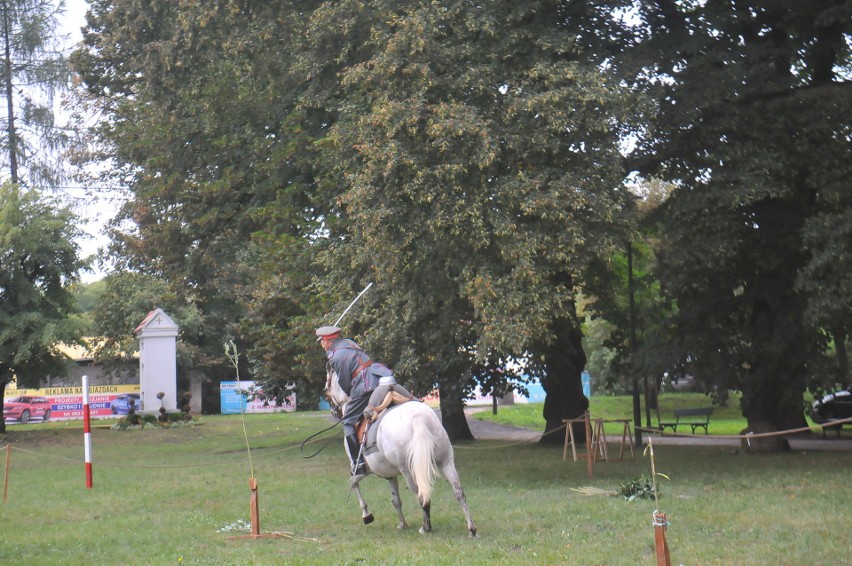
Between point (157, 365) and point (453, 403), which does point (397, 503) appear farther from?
point (157, 365)

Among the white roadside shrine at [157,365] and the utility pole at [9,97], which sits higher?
the utility pole at [9,97]

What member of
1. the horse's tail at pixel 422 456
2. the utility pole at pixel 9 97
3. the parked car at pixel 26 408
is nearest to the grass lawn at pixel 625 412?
the parked car at pixel 26 408

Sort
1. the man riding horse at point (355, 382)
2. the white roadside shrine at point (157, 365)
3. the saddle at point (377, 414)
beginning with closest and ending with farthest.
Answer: the saddle at point (377, 414) < the man riding horse at point (355, 382) < the white roadside shrine at point (157, 365)

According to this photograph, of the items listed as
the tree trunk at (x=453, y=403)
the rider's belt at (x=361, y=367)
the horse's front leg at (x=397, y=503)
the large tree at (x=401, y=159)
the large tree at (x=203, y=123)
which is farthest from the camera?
the tree trunk at (x=453, y=403)

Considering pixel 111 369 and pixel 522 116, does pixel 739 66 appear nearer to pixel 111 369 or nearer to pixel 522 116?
pixel 522 116

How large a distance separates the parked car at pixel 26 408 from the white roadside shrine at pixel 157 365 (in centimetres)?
1606

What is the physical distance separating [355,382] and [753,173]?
28.6 feet

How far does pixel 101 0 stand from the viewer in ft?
92.5

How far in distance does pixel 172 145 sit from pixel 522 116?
11209 millimetres

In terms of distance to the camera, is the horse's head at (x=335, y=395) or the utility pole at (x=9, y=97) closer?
the horse's head at (x=335, y=395)

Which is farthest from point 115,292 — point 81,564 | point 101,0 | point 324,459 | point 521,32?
point 81,564

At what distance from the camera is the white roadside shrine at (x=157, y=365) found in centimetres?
3819

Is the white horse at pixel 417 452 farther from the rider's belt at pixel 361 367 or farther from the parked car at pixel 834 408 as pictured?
the parked car at pixel 834 408

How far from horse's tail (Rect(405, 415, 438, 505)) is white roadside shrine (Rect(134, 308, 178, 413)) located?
2848cm
